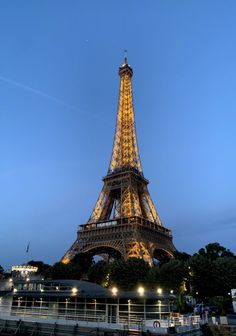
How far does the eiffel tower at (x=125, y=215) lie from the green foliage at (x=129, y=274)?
26.4 feet

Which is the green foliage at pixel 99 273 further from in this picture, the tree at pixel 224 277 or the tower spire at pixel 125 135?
the tower spire at pixel 125 135

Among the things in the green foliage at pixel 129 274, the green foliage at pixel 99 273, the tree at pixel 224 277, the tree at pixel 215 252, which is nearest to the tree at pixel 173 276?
the green foliage at pixel 129 274

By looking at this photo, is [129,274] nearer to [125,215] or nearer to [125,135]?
[125,215]

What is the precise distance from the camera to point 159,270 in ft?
190

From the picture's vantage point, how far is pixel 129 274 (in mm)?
57750

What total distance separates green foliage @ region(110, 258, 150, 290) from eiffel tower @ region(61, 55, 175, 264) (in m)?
8.03

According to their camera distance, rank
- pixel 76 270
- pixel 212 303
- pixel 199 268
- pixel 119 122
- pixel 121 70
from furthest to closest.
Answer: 1. pixel 121 70
2. pixel 119 122
3. pixel 76 270
4. pixel 199 268
5. pixel 212 303

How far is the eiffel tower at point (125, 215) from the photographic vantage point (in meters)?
73.2

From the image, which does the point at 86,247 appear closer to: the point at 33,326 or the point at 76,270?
the point at 76,270

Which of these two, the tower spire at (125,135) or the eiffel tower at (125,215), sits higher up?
the tower spire at (125,135)

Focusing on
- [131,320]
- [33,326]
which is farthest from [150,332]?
[33,326]

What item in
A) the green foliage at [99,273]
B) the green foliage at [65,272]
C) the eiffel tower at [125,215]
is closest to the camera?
the green foliage at [99,273]

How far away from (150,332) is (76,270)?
49331 mm

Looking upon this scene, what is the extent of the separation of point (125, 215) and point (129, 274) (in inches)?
860
